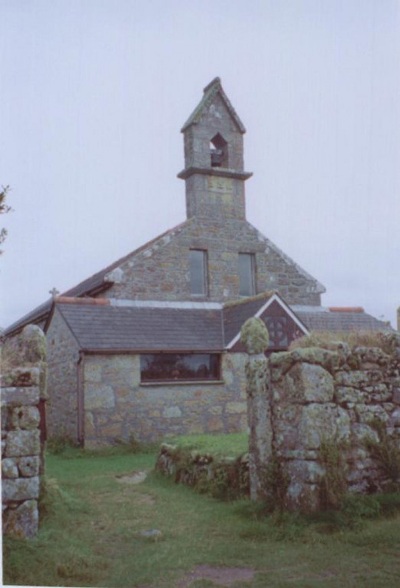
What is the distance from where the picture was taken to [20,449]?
16.2ft

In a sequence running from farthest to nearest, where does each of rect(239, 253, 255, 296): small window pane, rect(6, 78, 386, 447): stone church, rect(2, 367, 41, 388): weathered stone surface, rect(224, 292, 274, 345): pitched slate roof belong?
1. rect(239, 253, 255, 296): small window pane
2. rect(224, 292, 274, 345): pitched slate roof
3. rect(6, 78, 386, 447): stone church
4. rect(2, 367, 41, 388): weathered stone surface

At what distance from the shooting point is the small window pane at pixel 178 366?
12.4 meters

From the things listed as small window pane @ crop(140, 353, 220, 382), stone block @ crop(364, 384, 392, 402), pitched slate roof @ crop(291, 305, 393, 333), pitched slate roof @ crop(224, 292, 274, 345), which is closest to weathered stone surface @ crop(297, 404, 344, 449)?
stone block @ crop(364, 384, 392, 402)

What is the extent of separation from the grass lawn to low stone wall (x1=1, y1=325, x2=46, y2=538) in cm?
19

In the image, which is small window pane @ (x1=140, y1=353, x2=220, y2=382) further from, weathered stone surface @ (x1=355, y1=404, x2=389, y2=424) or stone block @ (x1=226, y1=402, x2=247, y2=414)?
weathered stone surface @ (x1=355, y1=404, x2=389, y2=424)

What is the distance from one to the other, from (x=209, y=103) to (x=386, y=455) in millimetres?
10903

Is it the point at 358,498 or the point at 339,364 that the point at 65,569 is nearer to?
the point at 358,498

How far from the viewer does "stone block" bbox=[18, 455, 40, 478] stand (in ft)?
16.1

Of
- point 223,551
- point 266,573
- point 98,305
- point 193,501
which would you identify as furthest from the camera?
point 98,305

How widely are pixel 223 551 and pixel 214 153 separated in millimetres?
11842

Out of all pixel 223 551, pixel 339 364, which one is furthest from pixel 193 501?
pixel 339 364

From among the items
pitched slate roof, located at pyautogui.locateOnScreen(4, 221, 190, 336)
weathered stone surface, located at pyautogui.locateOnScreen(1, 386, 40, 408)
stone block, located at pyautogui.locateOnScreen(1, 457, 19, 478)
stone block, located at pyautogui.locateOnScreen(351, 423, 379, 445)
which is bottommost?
stone block, located at pyautogui.locateOnScreen(1, 457, 19, 478)

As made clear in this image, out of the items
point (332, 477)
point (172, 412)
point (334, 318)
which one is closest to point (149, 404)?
point (172, 412)

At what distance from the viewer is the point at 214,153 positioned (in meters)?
15.3
